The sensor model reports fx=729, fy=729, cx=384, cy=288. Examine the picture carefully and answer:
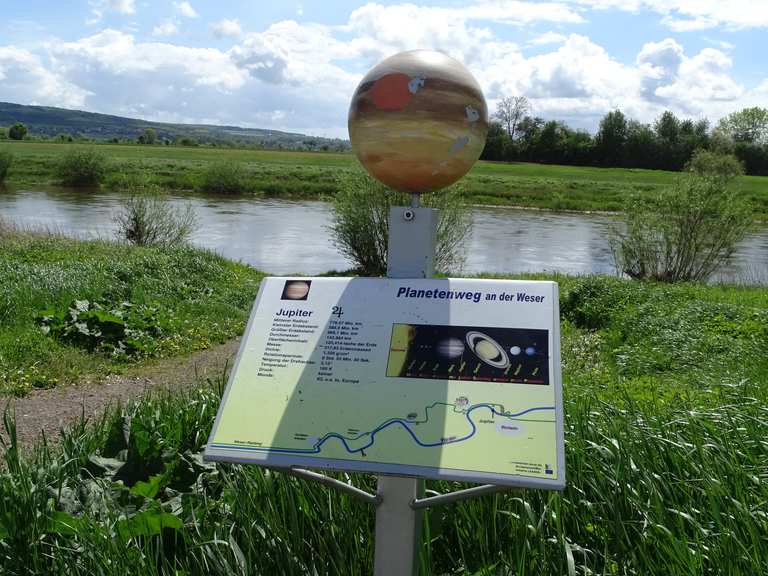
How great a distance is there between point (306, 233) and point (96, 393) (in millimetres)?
19902

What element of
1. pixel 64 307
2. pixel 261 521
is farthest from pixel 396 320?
pixel 64 307

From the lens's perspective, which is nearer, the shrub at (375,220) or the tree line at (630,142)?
the shrub at (375,220)

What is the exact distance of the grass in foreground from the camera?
6.92 meters

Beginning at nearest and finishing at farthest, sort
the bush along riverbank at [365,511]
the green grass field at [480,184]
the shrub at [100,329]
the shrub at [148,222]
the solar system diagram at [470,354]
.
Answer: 1. the solar system diagram at [470,354]
2. the bush along riverbank at [365,511]
3. the shrub at [100,329]
4. the shrub at [148,222]
5. the green grass field at [480,184]

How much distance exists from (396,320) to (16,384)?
5.06 meters

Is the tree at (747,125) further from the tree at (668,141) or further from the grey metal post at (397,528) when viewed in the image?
the grey metal post at (397,528)

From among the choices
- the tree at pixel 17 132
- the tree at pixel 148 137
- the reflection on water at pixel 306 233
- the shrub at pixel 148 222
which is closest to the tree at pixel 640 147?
the reflection on water at pixel 306 233

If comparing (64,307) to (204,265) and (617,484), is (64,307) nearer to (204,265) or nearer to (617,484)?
(204,265)

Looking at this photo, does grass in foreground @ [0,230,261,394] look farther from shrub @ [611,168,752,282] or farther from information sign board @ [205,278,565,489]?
shrub @ [611,168,752,282]

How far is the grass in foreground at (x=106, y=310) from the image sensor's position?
692 cm

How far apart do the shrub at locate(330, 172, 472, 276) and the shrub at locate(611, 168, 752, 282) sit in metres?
3.07

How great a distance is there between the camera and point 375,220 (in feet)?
47.6

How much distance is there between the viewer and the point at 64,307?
317 inches

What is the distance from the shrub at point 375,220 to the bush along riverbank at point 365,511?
35.1 feet
